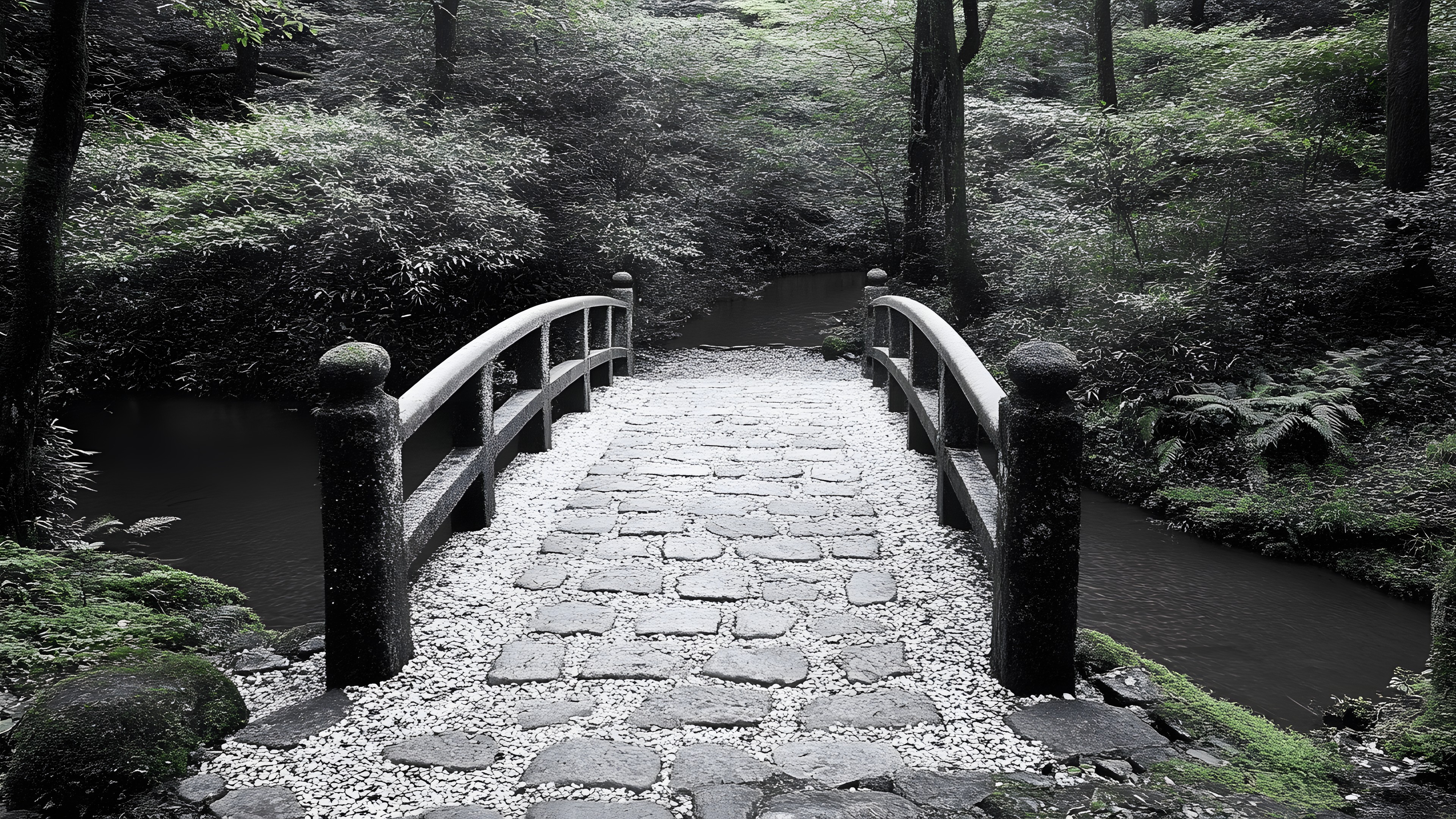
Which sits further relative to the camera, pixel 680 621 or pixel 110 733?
pixel 680 621

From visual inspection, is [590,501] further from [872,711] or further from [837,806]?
[837,806]

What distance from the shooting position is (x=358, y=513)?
104 inches

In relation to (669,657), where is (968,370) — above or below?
above

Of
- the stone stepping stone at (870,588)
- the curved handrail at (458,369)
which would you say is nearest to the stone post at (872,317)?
the curved handrail at (458,369)

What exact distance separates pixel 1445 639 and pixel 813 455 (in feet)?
11.3

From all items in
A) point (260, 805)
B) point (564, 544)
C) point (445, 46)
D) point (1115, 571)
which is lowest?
point (1115, 571)

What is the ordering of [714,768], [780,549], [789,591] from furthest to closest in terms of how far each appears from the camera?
1. [780,549]
2. [789,591]
3. [714,768]

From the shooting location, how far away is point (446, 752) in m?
2.35

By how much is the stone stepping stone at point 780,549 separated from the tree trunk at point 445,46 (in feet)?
25.4

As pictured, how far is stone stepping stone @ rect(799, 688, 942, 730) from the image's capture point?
2494mm

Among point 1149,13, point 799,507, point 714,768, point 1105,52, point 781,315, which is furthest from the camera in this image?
point 781,315

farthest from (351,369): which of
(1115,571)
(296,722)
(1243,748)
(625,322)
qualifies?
(625,322)

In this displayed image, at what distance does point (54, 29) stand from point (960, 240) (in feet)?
27.2

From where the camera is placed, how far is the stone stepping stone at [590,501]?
4.50 meters
